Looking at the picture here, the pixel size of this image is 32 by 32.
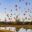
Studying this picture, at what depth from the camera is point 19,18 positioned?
1691 mm

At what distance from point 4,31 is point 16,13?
1.09ft

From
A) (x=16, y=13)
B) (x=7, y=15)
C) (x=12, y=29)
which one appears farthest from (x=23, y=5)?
(x=12, y=29)

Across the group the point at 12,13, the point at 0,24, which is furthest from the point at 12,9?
the point at 0,24

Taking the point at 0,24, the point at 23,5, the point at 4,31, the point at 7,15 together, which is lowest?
the point at 4,31

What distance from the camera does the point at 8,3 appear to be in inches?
66.4

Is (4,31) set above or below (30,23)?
below

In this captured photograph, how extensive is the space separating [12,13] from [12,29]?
0.81 feet

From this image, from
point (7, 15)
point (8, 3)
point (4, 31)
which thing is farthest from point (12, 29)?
point (8, 3)

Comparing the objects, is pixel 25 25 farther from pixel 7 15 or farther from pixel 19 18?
pixel 7 15

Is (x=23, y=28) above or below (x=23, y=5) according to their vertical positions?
below

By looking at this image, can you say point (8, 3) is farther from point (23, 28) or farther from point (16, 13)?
point (23, 28)

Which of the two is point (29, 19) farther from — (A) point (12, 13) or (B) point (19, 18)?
(A) point (12, 13)

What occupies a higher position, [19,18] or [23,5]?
[23,5]

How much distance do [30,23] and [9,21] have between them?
0.32 meters
